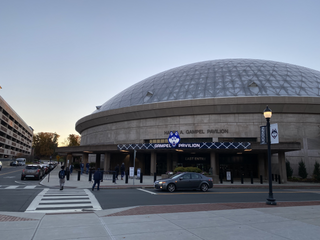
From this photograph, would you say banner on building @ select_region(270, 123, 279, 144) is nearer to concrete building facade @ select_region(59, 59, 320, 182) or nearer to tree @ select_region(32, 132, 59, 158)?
concrete building facade @ select_region(59, 59, 320, 182)

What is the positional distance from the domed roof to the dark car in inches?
865

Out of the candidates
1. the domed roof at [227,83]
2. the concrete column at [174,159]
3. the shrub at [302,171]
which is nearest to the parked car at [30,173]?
the concrete column at [174,159]

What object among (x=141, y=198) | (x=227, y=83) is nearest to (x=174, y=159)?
(x=227, y=83)

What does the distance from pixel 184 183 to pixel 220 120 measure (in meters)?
21.3

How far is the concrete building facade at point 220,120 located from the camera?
36125mm

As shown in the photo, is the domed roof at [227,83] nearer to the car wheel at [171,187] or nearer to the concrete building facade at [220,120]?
the concrete building facade at [220,120]

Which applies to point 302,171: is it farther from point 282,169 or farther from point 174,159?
point 174,159

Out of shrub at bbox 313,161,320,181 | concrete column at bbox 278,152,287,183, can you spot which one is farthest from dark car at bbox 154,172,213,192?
shrub at bbox 313,161,320,181

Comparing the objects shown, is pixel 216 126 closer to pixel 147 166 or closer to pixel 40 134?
pixel 147 166

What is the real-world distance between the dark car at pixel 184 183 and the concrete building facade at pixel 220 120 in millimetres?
12987

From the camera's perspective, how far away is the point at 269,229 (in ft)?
23.9

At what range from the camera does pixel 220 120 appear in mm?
38312

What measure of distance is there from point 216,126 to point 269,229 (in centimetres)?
3148

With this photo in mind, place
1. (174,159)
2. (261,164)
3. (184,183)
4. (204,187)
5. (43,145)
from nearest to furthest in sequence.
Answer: (184,183) < (204,187) < (261,164) < (174,159) < (43,145)
